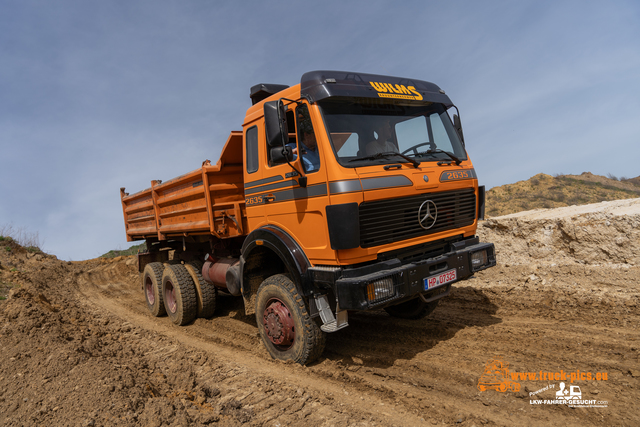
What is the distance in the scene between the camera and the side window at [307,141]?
3695 mm

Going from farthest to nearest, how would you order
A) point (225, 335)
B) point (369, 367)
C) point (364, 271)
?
point (225, 335), point (369, 367), point (364, 271)

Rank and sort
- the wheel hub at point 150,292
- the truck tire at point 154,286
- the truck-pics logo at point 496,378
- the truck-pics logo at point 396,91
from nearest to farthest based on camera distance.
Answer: the truck-pics logo at point 496,378
the truck-pics logo at point 396,91
the truck tire at point 154,286
the wheel hub at point 150,292

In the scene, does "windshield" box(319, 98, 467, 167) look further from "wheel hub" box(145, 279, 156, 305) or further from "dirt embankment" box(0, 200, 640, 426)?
"wheel hub" box(145, 279, 156, 305)

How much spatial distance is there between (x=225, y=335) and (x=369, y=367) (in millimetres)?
2545

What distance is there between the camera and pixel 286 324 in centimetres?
409

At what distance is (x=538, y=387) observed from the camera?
3.12 metres

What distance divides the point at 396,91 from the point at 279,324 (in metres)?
2.86

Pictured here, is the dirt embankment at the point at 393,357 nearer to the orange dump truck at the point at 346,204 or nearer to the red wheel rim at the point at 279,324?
the red wheel rim at the point at 279,324

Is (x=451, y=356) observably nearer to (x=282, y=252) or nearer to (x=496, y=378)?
(x=496, y=378)

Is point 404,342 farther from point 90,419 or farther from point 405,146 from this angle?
point 90,419

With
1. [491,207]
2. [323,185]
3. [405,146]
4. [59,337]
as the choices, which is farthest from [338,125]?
[491,207]

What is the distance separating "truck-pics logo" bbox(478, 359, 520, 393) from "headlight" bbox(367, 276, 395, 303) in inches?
42.0

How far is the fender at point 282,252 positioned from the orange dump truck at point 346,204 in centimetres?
1

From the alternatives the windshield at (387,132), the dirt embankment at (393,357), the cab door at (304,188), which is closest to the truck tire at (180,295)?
the dirt embankment at (393,357)
